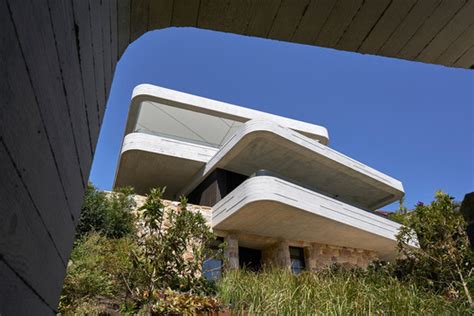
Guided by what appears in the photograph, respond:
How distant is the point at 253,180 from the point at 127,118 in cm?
748

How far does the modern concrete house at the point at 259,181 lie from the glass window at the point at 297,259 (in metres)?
0.04

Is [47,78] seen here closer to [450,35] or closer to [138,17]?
[138,17]

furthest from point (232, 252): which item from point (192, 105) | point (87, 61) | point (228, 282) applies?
point (87, 61)

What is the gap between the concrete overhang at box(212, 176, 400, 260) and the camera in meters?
9.62

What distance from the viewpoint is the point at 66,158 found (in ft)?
3.20

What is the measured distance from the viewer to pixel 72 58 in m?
0.90

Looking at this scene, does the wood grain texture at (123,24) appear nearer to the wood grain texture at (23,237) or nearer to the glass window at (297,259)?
the wood grain texture at (23,237)

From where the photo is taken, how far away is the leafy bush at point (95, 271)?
5.15m

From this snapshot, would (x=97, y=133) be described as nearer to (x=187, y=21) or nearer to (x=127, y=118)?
(x=187, y=21)

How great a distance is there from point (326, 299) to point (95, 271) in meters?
4.01

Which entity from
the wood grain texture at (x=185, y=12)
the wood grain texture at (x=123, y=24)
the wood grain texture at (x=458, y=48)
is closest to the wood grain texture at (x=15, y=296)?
the wood grain texture at (x=123, y=24)

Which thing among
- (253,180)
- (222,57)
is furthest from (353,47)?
(222,57)

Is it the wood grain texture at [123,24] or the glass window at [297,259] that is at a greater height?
the glass window at [297,259]

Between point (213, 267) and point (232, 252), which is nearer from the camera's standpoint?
point (213, 267)
